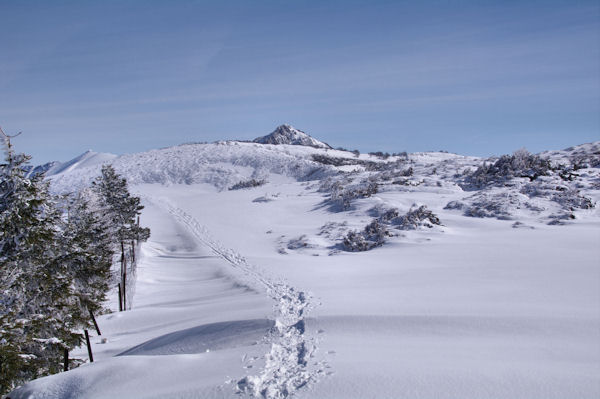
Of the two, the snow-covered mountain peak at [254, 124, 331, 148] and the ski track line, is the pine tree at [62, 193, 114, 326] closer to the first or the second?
the ski track line

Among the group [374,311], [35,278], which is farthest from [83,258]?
[374,311]

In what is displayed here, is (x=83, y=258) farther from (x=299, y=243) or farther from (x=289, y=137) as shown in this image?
(x=289, y=137)

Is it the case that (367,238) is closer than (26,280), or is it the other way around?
(26,280)

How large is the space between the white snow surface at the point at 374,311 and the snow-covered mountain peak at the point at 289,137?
136459 millimetres

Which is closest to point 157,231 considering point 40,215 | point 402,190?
point 402,190

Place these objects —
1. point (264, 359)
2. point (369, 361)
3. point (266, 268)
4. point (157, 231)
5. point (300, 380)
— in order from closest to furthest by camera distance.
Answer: point (300, 380) → point (369, 361) → point (264, 359) → point (266, 268) → point (157, 231)

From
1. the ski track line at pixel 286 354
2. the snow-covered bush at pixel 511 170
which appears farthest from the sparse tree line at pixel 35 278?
the snow-covered bush at pixel 511 170

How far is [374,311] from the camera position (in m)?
10.5

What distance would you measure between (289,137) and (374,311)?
554ft

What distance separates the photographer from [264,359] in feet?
26.5

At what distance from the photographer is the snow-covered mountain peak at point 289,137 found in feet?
555

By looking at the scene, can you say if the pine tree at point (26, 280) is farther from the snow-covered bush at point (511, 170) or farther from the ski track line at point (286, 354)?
the snow-covered bush at point (511, 170)

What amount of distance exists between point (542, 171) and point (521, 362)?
28.5 m

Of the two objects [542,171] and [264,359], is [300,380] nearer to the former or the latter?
[264,359]
